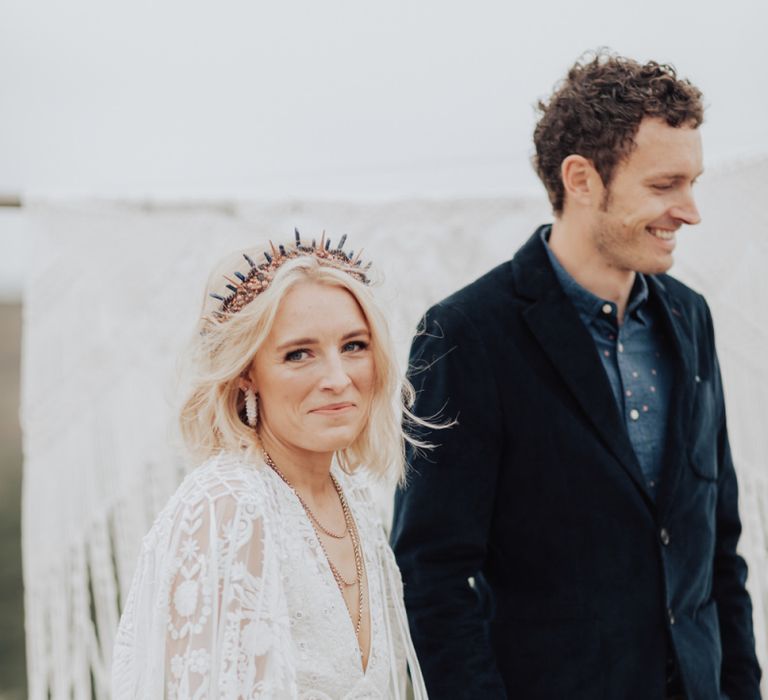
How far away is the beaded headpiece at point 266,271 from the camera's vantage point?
1419mm

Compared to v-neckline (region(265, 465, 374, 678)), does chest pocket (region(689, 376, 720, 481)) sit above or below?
above

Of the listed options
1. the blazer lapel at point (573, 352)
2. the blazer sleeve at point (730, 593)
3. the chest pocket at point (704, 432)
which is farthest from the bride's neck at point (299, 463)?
the blazer sleeve at point (730, 593)

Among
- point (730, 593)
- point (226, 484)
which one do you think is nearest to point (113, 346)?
point (226, 484)

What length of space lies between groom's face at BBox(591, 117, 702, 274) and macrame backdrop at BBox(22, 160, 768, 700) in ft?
1.98

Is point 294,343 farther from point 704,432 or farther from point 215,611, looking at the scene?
point 704,432

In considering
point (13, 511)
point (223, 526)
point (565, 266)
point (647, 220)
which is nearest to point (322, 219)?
point (565, 266)

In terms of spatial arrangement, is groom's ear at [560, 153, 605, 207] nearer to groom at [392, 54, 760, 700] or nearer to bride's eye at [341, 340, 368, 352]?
groom at [392, 54, 760, 700]

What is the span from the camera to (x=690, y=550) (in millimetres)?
1810

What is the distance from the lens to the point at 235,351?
1.39 metres

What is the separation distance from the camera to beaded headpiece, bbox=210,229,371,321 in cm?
142

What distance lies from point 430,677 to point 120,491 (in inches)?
34.9

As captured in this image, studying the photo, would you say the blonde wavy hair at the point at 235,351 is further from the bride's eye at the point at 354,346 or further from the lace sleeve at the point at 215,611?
the lace sleeve at the point at 215,611

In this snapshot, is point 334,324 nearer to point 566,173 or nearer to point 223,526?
point 223,526

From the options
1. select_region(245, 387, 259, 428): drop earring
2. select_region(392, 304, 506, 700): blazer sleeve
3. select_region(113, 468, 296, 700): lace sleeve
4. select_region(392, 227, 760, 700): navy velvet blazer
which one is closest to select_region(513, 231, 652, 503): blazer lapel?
select_region(392, 227, 760, 700): navy velvet blazer
